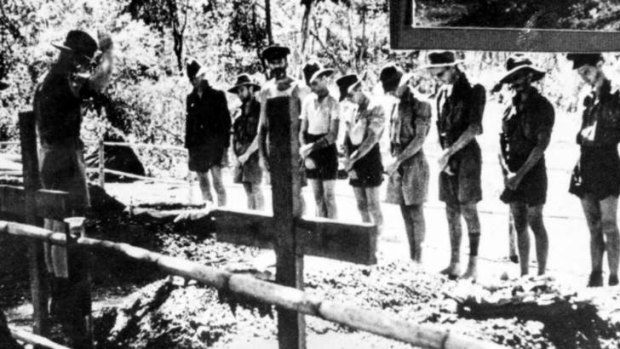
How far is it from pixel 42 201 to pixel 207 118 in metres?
3.16

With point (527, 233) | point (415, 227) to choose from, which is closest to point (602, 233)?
point (527, 233)

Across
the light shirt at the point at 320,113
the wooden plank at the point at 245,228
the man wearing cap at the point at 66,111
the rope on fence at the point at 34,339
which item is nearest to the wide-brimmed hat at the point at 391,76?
the light shirt at the point at 320,113

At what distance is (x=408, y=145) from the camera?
582cm

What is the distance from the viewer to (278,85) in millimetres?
6754

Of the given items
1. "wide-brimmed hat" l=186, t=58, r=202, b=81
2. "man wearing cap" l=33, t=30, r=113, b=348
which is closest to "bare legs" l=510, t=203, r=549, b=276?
"man wearing cap" l=33, t=30, r=113, b=348

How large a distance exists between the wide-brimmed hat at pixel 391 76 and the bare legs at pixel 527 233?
4.34ft

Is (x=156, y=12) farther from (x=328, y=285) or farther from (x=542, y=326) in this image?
(x=542, y=326)

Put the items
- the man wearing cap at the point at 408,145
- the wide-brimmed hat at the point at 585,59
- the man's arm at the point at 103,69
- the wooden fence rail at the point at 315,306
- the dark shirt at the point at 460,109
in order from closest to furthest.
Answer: the wooden fence rail at the point at 315,306, the wide-brimmed hat at the point at 585,59, the man's arm at the point at 103,69, the dark shirt at the point at 460,109, the man wearing cap at the point at 408,145

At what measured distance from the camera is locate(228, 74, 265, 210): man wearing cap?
7156 millimetres

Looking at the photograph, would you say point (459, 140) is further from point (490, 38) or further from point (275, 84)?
point (490, 38)

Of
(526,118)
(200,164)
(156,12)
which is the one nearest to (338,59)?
(156,12)

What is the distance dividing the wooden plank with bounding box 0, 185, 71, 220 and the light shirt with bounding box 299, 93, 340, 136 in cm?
267

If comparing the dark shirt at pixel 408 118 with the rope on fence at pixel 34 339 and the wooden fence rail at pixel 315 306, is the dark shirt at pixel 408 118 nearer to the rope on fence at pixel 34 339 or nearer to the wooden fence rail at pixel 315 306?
the wooden fence rail at pixel 315 306

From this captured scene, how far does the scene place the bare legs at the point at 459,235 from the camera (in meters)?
5.59
